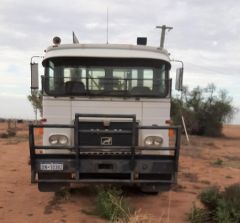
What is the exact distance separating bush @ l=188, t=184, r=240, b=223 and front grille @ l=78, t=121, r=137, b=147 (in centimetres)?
175

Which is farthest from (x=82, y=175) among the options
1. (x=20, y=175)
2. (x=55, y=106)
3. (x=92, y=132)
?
(x=20, y=175)

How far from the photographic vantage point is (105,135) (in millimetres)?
9531

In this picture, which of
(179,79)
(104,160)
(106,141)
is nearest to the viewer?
(104,160)

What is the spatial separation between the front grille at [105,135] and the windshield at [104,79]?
25.0 inches

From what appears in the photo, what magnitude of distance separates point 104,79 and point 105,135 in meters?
1.17

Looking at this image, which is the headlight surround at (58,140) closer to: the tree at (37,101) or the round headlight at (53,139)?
the round headlight at (53,139)

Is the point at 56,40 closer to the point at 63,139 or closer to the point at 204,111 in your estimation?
the point at 63,139

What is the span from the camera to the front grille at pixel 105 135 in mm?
9422

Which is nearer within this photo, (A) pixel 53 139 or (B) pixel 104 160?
(B) pixel 104 160

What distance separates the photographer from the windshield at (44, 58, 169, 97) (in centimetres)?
995

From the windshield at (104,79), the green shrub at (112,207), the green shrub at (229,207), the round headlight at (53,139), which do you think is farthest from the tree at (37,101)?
the green shrub at (229,207)

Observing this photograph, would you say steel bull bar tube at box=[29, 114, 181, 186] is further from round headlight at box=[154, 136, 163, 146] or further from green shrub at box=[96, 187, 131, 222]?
round headlight at box=[154, 136, 163, 146]

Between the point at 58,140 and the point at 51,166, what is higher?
the point at 58,140

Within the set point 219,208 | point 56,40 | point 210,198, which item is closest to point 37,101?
point 56,40
